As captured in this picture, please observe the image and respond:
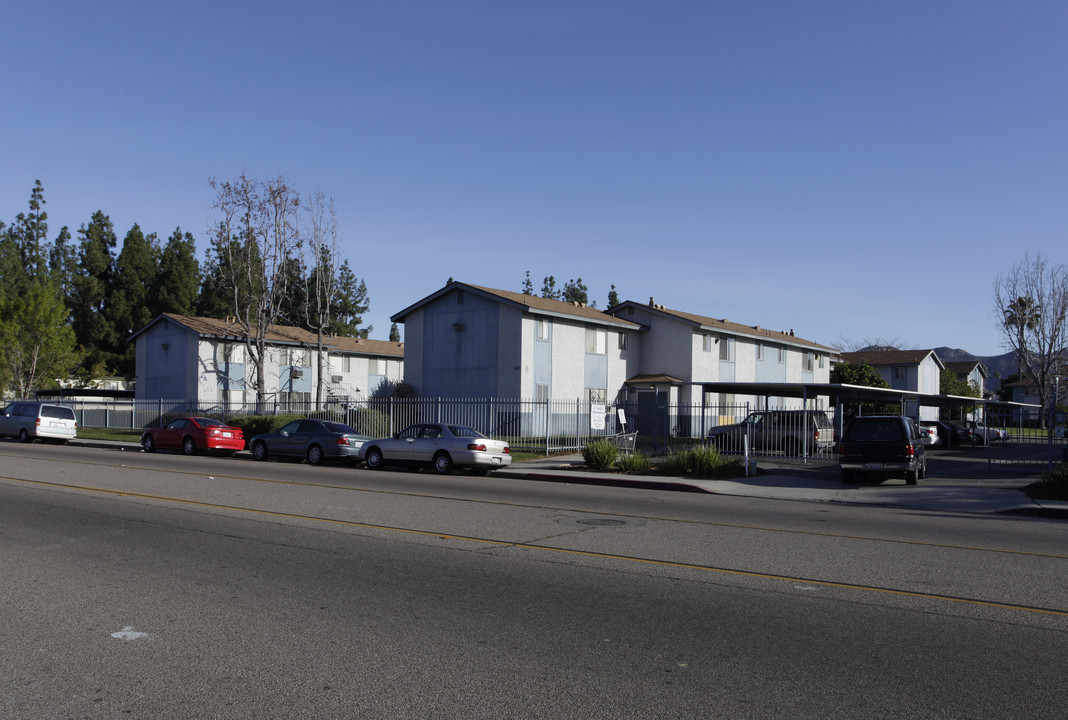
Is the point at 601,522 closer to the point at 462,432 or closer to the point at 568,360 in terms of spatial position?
the point at 462,432

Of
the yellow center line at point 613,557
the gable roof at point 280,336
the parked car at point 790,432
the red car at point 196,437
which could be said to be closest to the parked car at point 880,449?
the parked car at point 790,432

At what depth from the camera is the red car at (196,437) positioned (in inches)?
1097

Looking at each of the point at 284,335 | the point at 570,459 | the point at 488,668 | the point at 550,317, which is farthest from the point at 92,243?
the point at 488,668

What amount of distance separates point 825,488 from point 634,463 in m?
5.01

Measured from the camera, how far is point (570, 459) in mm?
25844

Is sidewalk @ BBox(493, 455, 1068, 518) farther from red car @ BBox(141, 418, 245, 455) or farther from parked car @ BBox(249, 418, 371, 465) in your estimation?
red car @ BBox(141, 418, 245, 455)

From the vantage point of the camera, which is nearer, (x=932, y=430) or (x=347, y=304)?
(x=932, y=430)

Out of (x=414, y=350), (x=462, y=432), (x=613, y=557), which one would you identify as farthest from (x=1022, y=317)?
(x=613, y=557)

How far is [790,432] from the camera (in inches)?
1013

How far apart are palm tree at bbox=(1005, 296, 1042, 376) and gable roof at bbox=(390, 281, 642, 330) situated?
25.0m

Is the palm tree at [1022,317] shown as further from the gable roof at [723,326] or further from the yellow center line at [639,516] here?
the yellow center line at [639,516]

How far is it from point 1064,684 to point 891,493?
44.7 ft

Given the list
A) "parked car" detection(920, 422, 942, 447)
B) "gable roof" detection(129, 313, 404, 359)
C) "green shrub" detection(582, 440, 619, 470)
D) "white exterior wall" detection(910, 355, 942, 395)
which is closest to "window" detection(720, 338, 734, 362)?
"parked car" detection(920, 422, 942, 447)

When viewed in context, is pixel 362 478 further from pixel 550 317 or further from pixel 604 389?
pixel 604 389
